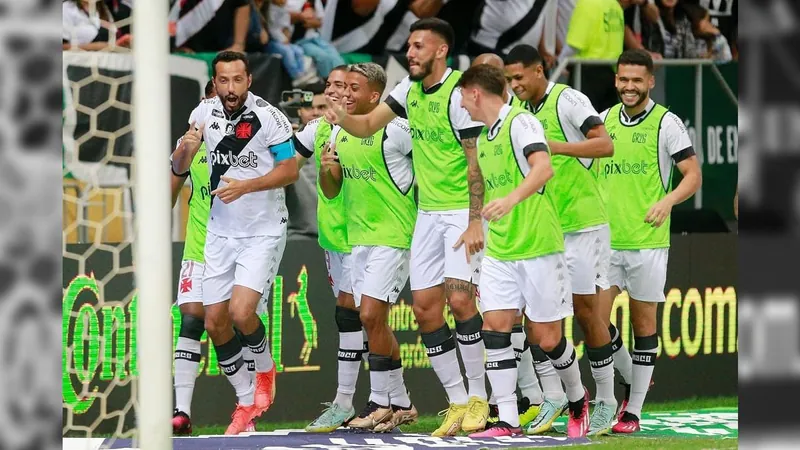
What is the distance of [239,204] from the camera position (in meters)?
9.54

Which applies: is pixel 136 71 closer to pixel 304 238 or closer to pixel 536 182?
pixel 536 182

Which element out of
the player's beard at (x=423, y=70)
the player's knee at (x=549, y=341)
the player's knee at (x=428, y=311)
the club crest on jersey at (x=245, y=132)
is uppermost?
the player's beard at (x=423, y=70)

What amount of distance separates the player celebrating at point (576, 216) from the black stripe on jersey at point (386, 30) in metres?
2.91

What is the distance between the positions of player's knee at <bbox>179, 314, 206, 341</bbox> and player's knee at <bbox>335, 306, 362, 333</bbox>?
0.95m

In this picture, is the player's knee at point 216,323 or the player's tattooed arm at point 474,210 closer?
the player's tattooed arm at point 474,210

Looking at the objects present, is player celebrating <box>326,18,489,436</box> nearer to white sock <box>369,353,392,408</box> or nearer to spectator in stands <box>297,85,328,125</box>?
white sock <box>369,353,392,408</box>

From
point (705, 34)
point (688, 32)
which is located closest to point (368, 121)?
point (688, 32)

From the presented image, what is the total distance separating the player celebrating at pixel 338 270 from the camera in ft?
32.3

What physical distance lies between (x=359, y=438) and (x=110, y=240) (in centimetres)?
217

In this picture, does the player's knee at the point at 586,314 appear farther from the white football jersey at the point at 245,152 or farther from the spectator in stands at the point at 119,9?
the spectator in stands at the point at 119,9

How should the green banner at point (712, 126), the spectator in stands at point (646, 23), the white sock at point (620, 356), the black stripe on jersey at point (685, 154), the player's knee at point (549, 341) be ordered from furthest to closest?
1. the spectator in stands at point (646, 23)
2. the green banner at point (712, 126)
3. the white sock at point (620, 356)
4. the black stripe on jersey at point (685, 154)
5. the player's knee at point (549, 341)

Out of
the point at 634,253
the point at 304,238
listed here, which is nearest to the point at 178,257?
the point at 304,238

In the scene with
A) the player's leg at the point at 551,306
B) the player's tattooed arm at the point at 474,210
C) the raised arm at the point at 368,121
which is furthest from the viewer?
the raised arm at the point at 368,121

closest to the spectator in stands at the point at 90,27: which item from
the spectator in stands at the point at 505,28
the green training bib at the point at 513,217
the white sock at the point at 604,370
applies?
the green training bib at the point at 513,217
